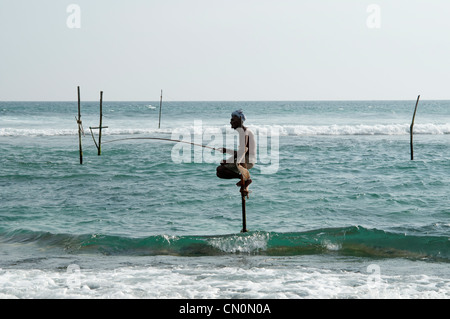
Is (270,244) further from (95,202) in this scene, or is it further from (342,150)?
(342,150)

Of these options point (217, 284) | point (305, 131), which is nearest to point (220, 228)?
point (217, 284)

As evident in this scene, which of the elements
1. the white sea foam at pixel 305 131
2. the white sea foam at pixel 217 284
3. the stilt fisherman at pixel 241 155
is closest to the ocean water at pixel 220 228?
the white sea foam at pixel 217 284

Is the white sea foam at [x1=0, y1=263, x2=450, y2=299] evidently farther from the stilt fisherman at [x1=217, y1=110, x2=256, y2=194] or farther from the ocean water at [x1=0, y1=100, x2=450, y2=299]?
the stilt fisherman at [x1=217, y1=110, x2=256, y2=194]

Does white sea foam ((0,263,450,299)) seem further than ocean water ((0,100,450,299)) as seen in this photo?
No

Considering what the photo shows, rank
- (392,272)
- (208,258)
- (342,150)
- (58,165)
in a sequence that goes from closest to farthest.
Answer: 1. (392,272)
2. (208,258)
3. (58,165)
4. (342,150)

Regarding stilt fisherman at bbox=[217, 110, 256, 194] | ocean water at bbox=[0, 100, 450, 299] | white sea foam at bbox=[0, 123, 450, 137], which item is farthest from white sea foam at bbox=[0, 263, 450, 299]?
white sea foam at bbox=[0, 123, 450, 137]

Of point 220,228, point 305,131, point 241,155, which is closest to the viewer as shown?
point 241,155

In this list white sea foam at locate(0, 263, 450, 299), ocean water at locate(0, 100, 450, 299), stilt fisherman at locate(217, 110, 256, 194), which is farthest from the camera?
stilt fisherman at locate(217, 110, 256, 194)

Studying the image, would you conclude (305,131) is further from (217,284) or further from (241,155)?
(217,284)

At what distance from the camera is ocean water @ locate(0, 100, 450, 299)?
7961 millimetres

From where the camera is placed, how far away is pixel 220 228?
11.9 meters
